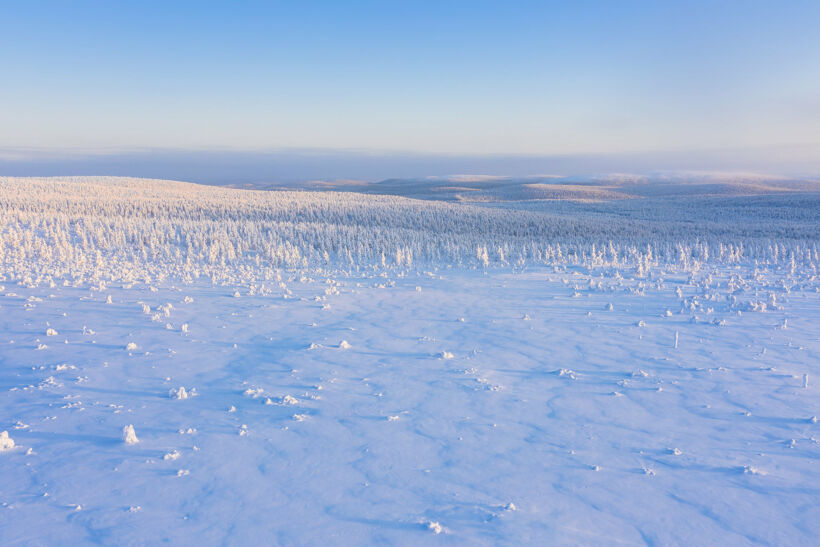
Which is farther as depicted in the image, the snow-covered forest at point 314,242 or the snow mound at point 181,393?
the snow-covered forest at point 314,242

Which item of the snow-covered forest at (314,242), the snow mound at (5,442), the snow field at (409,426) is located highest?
the snow-covered forest at (314,242)

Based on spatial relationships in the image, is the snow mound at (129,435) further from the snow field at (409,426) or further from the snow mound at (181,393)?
the snow mound at (181,393)

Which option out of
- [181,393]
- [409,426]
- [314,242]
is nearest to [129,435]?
[181,393]

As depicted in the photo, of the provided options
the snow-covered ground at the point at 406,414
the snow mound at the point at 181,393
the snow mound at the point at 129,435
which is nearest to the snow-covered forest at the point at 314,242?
the snow-covered ground at the point at 406,414

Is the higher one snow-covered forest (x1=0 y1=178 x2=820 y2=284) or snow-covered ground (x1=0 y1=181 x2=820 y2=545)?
snow-covered forest (x1=0 y1=178 x2=820 y2=284)

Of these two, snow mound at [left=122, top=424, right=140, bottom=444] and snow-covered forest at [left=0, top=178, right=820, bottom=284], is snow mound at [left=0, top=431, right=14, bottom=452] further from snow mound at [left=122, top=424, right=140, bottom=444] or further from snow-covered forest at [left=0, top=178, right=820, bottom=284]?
snow-covered forest at [left=0, top=178, right=820, bottom=284]

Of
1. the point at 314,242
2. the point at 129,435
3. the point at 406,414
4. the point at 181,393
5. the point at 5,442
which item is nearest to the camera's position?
the point at 5,442

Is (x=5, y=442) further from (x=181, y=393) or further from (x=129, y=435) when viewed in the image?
(x=181, y=393)

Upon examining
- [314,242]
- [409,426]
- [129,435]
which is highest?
[314,242]

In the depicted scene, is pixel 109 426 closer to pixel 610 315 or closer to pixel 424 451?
pixel 424 451

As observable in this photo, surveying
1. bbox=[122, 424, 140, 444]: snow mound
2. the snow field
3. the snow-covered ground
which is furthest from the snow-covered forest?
bbox=[122, 424, 140, 444]: snow mound
